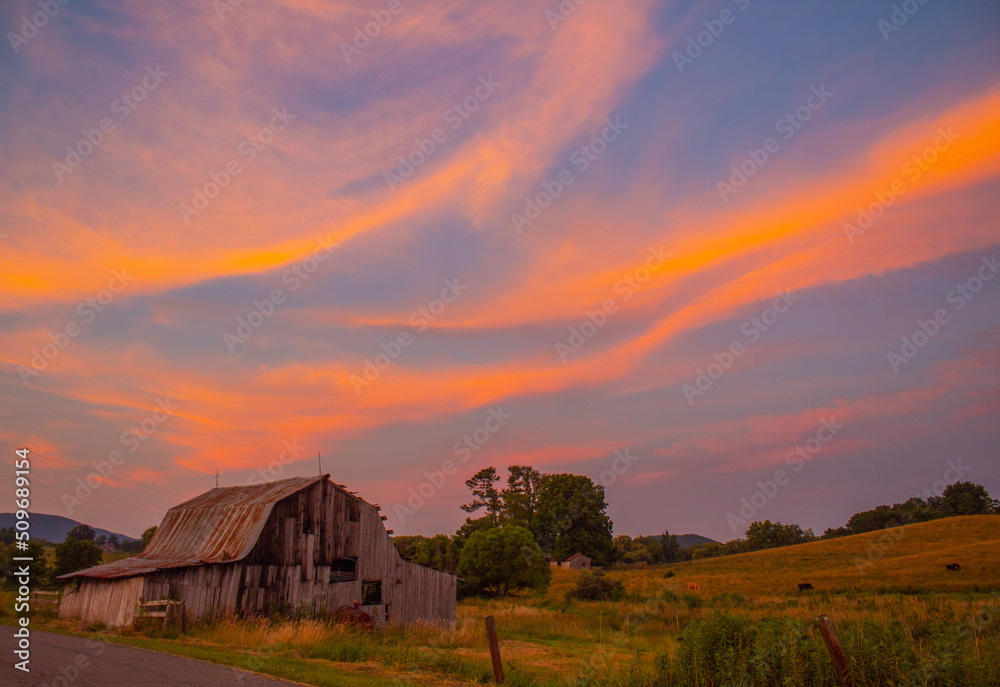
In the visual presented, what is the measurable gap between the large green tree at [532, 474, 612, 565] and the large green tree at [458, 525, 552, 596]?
3341cm

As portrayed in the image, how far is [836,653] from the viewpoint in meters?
8.88

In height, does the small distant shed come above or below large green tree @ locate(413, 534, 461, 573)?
below

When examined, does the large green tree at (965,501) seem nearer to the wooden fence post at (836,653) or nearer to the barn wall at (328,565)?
the barn wall at (328,565)

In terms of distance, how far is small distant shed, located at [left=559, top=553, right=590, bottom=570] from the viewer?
273ft

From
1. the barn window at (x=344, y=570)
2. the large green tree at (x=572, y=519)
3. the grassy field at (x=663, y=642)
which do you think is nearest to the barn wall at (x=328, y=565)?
the barn window at (x=344, y=570)

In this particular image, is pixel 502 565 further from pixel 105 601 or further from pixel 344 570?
pixel 105 601

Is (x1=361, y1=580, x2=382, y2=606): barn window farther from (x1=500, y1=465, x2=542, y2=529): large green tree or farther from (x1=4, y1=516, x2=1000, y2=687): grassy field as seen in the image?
(x1=500, y1=465, x2=542, y2=529): large green tree

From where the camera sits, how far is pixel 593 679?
11148 millimetres

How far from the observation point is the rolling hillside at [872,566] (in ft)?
151

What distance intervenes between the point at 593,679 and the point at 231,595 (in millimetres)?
18636

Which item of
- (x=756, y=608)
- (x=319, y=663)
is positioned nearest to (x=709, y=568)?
(x=756, y=608)

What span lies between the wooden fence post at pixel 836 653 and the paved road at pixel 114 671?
8.72 meters

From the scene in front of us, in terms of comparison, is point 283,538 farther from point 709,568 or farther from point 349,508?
point 709,568

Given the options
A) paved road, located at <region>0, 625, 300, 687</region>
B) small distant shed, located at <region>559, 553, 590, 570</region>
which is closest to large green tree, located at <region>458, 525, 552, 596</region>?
small distant shed, located at <region>559, 553, 590, 570</region>
